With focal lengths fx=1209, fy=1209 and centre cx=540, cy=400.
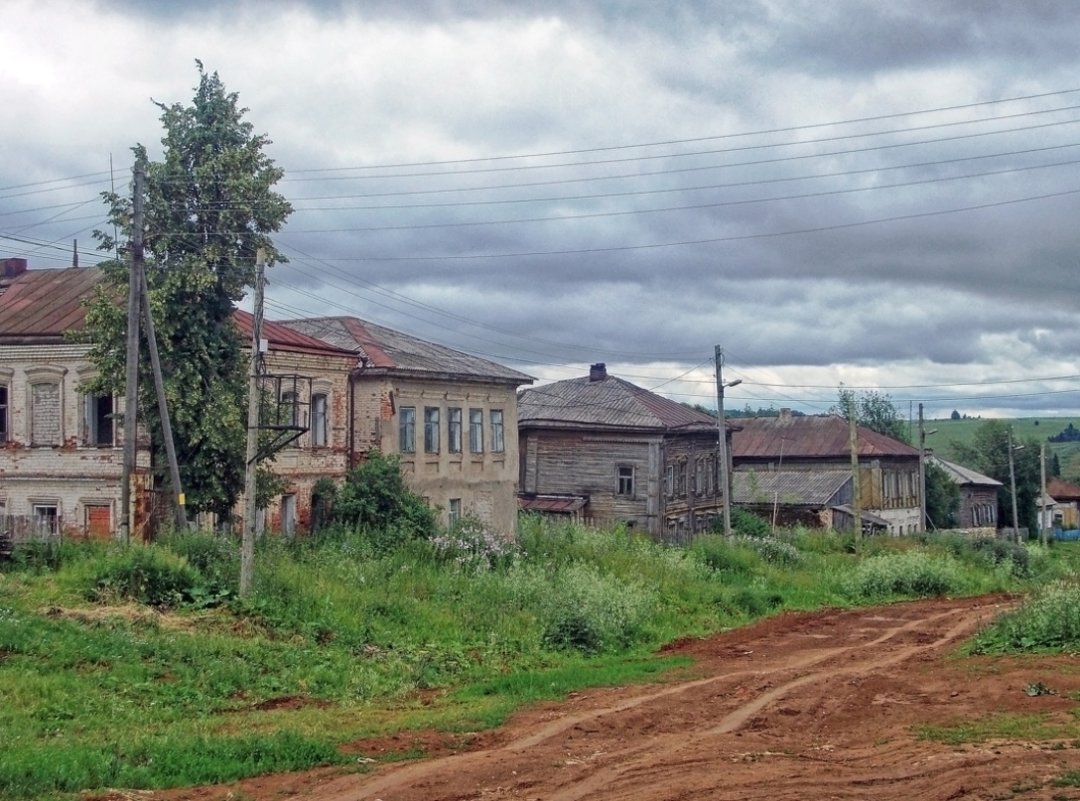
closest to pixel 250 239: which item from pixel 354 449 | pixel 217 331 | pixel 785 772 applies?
pixel 217 331

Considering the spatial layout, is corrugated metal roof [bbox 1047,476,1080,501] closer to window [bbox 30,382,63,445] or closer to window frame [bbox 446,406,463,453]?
window frame [bbox 446,406,463,453]

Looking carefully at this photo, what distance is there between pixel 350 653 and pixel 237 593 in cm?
303

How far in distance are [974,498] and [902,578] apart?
41.7m

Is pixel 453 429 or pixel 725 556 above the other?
pixel 453 429

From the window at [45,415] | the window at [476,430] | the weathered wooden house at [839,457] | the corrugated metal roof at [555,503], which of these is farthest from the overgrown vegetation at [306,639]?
the weathered wooden house at [839,457]

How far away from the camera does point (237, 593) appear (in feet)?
72.3

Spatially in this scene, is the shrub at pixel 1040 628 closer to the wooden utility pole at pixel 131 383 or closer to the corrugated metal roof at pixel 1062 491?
the wooden utility pole at pixel 131 383

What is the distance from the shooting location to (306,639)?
20406mm

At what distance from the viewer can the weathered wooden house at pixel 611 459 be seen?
47875 mm

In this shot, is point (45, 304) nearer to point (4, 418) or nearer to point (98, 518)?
point (4, 418)

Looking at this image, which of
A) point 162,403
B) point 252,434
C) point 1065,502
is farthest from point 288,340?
point 1065,502

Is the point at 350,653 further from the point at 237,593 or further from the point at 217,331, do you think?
the point at 217,331

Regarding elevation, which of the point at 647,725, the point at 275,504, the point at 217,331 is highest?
the point at 217,331

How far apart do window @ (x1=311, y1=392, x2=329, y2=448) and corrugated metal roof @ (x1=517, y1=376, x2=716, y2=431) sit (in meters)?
13.2
